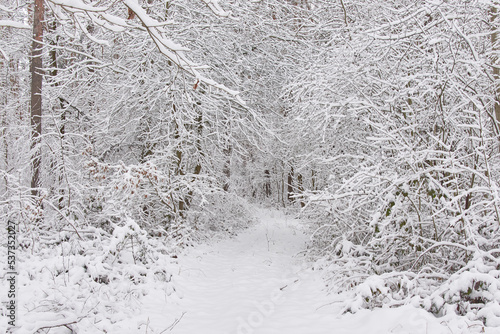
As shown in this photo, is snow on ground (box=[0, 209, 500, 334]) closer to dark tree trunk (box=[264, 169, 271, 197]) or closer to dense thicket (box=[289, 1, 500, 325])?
dense thicket (box=[289, 1, 500, 325])

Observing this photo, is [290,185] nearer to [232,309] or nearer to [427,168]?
[232,309]

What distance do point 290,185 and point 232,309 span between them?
10.6ft

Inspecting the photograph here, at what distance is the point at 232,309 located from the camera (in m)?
5.24

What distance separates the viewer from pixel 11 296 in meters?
3.81

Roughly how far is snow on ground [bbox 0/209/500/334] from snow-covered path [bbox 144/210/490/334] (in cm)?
1

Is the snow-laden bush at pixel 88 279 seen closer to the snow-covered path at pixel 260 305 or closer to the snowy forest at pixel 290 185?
the snowy forest at pixel 290 185

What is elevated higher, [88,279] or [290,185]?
[290,185]

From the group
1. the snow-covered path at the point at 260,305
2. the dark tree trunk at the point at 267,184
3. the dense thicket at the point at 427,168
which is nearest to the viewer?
the snow-covered path at the point at 260,305

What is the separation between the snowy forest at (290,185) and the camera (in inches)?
160

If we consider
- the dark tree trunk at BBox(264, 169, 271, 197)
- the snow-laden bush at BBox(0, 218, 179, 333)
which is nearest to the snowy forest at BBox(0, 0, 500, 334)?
the snow-laden bush at BBox(0, 218, 179, 333)

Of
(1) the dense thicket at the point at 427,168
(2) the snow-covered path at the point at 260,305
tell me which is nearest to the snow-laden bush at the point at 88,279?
(2) the snow-covered path at the point at 260,305

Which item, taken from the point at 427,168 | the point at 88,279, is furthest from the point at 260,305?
the point at 427,168

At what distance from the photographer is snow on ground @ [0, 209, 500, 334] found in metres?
3.78

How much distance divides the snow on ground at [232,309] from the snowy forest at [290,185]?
34 millimetres
